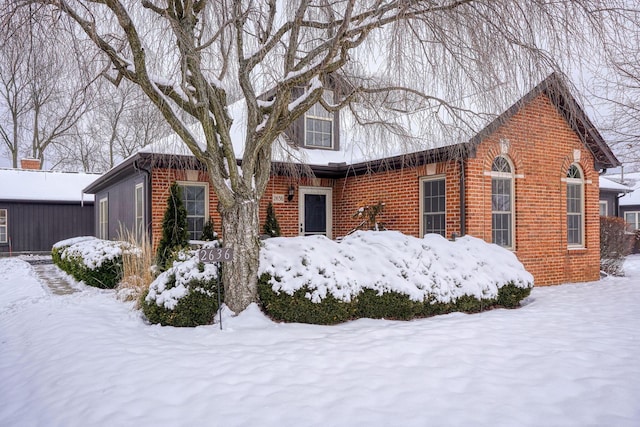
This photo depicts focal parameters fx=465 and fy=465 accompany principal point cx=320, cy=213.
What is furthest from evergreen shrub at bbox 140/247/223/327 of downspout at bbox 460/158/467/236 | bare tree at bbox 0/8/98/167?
downspout at bbox 460/158/467/236

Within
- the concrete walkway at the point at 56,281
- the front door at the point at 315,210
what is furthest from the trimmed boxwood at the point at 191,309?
the front door at the point at 315,210

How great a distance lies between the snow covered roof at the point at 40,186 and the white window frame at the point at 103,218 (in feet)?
11.1

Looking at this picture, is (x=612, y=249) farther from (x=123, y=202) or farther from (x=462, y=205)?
(x=123, y=202)

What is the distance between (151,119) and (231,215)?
2361mm

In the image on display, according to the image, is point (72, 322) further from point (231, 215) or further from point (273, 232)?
point (273, 232)

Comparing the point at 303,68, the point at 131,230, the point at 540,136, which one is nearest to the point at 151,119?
the point at 303,68

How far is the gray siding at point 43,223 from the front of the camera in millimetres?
19609

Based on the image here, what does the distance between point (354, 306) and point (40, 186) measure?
19663 millimetres

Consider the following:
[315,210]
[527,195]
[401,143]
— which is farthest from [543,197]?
[315,210]

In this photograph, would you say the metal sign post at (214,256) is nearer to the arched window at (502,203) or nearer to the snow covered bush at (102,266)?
the snow covered bush at (102,266)

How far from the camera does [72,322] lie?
6.07m

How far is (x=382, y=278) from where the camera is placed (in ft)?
21.2

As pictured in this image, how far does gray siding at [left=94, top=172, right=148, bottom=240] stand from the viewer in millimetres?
11297

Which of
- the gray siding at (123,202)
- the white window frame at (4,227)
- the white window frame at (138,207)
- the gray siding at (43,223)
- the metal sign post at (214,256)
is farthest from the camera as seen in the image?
the gray siding at (43,223)
